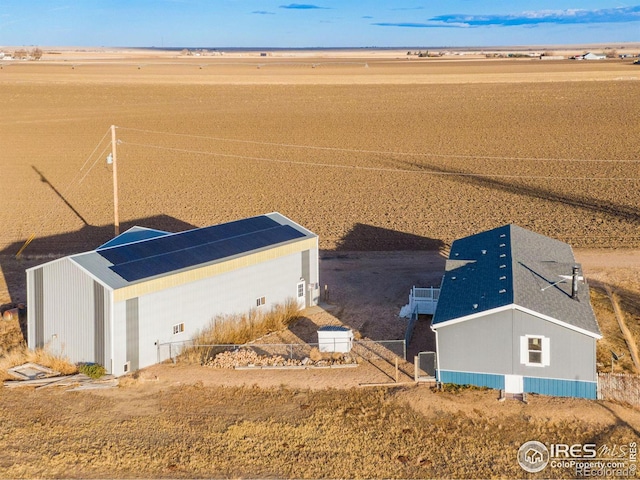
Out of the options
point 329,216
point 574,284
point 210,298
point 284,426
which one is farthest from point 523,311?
point 329,216

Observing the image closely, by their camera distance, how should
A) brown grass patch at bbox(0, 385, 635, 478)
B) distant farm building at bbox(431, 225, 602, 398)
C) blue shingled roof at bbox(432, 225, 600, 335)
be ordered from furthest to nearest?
blue shingled roof at bbox(432, 225, 600, 335) < distant farm building at bbox(431, 225, 602, 398) < brown grass patch at bbox(0, 385, 635, 478)

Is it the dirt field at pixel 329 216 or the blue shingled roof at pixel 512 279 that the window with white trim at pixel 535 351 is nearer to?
the blue shingled roof at pixel 512 279

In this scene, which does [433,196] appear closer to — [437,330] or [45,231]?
[45,231]

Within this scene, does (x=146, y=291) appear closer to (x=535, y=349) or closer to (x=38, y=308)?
(x=38, y=308)

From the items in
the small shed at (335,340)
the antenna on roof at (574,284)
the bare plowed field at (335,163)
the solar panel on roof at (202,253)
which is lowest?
the small shed at (335,340)

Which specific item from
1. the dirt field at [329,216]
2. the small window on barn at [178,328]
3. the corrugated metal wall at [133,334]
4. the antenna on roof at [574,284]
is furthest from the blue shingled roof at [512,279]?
the corrugated metal wall at [133,334]

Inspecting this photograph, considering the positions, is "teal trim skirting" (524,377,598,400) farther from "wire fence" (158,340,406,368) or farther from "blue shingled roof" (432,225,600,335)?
"wire fence" (158,340,406,368)

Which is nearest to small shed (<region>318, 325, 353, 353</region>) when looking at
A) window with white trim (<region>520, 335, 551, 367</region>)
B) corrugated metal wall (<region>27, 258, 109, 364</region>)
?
window with white trim (<region>520, 335, 551, 367</region>)
